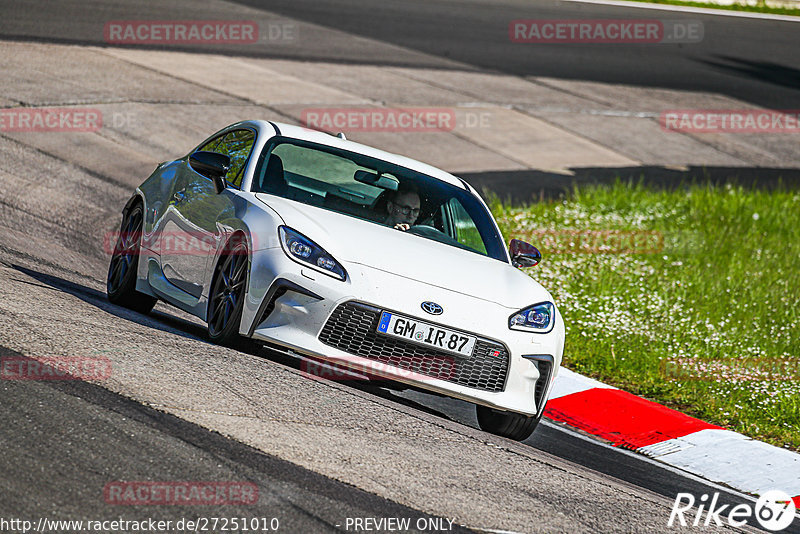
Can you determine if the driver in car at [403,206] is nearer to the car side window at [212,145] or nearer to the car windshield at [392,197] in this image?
the car windshield at [392,197]

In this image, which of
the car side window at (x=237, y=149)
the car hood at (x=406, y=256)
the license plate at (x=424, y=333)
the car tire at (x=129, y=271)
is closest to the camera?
the license plate at (x=424, y=333)

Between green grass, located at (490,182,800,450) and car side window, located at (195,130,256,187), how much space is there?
3233mm

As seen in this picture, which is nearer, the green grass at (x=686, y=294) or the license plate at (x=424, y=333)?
the license plate at (x=424, y=333)

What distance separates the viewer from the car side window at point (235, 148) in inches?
298

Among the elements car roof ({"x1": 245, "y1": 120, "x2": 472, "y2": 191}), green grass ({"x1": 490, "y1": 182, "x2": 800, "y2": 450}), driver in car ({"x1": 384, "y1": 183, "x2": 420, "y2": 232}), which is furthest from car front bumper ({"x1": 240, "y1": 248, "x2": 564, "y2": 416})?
green grass ({"x1": 490, "y1": 182, "x2": 800, "y2": 450})

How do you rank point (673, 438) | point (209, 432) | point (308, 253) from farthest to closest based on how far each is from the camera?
1. point (673, 438)
2. point (308, 253)
3. point (209, 432)

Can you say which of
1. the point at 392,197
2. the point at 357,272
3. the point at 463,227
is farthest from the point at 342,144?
the point at 357,272

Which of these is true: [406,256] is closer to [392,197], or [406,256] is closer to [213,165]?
[392,197]

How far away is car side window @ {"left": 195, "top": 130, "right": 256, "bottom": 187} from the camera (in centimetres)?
756

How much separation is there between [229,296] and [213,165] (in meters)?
1.00

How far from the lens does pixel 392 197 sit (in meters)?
7.70

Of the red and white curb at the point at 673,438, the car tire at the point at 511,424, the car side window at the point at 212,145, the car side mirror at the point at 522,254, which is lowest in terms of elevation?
the red and white curb at the point at 673,438

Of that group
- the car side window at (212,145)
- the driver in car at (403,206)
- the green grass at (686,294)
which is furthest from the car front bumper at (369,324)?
the green grass at (686,294)

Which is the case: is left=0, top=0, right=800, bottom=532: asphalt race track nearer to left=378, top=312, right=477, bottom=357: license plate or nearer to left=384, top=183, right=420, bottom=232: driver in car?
left=378, top=312, right=477, bottom=357: license plate
